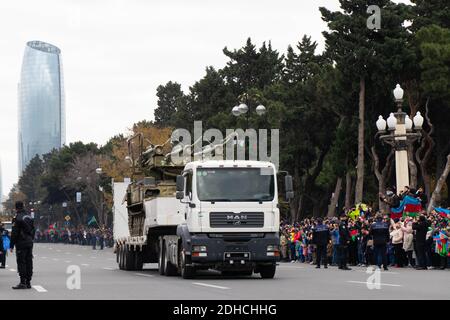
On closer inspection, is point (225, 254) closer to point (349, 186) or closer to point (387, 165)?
point (387, 165)

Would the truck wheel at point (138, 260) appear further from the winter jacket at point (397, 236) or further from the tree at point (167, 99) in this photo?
the tree at point (167, 99)

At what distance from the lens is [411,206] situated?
124 ft

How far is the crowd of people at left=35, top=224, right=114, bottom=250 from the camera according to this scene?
95.6m

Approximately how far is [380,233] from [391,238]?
2.62m

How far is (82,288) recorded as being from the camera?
75.3ft

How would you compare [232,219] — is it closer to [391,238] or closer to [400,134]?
[391,238]

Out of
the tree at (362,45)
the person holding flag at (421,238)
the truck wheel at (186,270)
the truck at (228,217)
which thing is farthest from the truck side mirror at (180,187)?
the tree at (362,45)

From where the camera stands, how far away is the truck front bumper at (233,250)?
1056 inches

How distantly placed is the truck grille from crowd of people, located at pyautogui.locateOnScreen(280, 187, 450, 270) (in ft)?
23.8

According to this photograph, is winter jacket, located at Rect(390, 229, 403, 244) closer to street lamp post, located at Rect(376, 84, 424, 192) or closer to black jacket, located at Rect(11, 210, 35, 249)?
street lamp post, located at Rect(376, 84, 424, 192)

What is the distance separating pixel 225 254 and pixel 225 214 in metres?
0.99

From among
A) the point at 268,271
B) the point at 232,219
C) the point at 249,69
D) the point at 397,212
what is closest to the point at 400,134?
the point at 397,212

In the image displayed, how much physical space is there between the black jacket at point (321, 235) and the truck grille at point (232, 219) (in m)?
10.1
